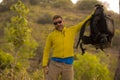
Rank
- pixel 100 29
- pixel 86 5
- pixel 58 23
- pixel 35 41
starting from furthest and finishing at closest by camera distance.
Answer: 1. pixel 86 5
2. pixel 35 41
3. pixel 58 23
4. pixel 100 29

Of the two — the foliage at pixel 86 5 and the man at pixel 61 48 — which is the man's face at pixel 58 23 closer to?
the man at pixel 61 48

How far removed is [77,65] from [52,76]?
1812 centimetres

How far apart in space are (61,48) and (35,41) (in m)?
28.2

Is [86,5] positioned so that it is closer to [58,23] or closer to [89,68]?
[89,68]

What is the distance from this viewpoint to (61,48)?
460 centimetres

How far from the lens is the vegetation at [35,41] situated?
1258cm

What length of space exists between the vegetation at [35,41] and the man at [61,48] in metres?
0.57

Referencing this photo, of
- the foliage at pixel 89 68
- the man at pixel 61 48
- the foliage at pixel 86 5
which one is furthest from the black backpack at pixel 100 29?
the foliage at pixel 86 5

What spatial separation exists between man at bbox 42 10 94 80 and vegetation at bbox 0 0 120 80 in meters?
0.57

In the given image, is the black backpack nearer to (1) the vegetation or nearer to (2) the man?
(2) the man

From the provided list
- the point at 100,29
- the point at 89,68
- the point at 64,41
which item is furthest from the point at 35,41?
the point at 100,29

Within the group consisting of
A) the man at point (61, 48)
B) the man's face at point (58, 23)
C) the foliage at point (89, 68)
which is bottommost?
the foliage at point (89, 68)

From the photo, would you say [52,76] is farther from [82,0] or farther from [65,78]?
[82,0]

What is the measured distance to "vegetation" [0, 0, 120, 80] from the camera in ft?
41.3
